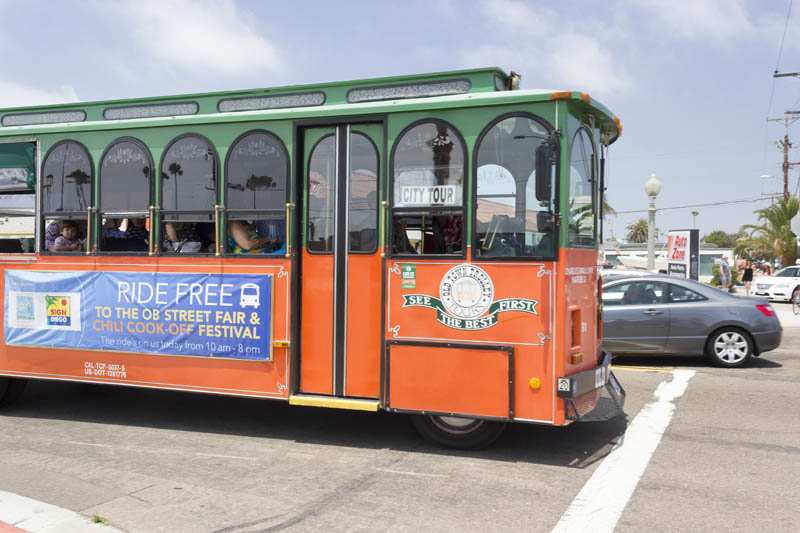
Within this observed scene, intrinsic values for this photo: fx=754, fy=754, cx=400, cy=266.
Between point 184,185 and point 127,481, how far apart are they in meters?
3.00

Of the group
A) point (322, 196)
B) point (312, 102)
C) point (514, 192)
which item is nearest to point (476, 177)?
point (514, 192)

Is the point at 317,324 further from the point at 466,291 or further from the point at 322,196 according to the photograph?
the point at 466,291

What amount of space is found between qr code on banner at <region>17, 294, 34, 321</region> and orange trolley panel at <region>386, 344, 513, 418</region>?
4.33 m

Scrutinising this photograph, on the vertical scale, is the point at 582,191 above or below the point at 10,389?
above

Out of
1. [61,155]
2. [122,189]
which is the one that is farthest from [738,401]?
[61,155]

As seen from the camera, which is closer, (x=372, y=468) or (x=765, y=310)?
(x=372, y=468)

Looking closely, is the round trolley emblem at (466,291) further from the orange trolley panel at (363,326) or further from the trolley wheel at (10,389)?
the trolley wheel at (10,389)

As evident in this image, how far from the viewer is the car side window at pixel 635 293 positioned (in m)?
12.1

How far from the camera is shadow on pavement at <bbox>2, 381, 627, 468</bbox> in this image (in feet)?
23.0

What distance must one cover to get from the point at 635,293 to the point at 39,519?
9.53 meters

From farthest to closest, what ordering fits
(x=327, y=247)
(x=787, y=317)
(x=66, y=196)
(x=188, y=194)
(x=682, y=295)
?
(x=787, y=317) → (x=682, y=295) → (x=66, y=196) → (x=188, y=194) → (x=327, y=247)

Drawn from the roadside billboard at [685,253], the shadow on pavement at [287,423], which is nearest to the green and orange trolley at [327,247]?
the shadow on pavement at [287,423]

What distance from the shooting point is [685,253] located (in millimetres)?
23094

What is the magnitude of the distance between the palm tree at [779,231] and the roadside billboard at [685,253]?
824 inches
